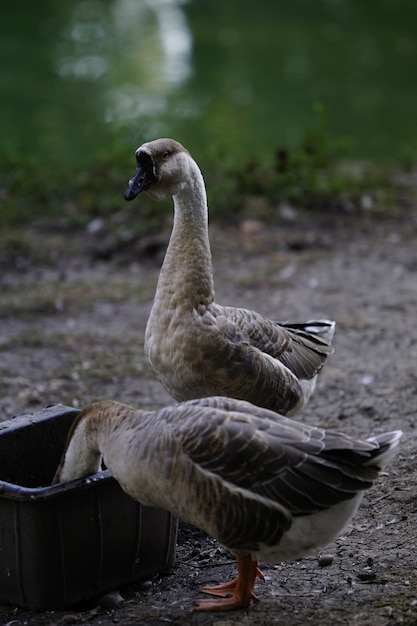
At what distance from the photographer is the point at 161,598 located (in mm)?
3662

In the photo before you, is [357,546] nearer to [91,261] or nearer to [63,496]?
[63,496]

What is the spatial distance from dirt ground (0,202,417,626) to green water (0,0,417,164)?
1425 millimetres

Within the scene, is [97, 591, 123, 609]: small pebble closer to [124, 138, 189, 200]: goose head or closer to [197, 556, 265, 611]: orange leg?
[197, 556, 265, 611]: orange leg

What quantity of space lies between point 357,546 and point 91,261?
4.39m

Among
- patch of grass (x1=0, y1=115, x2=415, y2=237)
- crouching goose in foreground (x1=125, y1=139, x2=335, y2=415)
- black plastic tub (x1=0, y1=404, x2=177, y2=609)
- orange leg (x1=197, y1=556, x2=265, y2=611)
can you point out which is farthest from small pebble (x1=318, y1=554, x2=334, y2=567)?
patch of grass (x1=0, y1=115, x2=415, y2=237)

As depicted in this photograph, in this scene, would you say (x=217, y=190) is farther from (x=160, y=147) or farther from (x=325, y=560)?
(x=325, y=560)

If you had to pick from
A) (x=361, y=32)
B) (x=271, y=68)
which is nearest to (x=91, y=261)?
(x=271, y=68)

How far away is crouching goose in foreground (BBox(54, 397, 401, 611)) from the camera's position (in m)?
3.29

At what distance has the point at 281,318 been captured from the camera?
21.9 ft

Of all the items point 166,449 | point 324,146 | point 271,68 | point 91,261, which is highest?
point 271,68

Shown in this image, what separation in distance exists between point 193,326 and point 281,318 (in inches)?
108

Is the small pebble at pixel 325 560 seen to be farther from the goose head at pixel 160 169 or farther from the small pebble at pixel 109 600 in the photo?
the goose head at pixel 160 169

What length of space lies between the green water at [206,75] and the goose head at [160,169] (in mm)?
4733

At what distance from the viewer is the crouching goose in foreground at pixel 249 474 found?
3.29 meters
